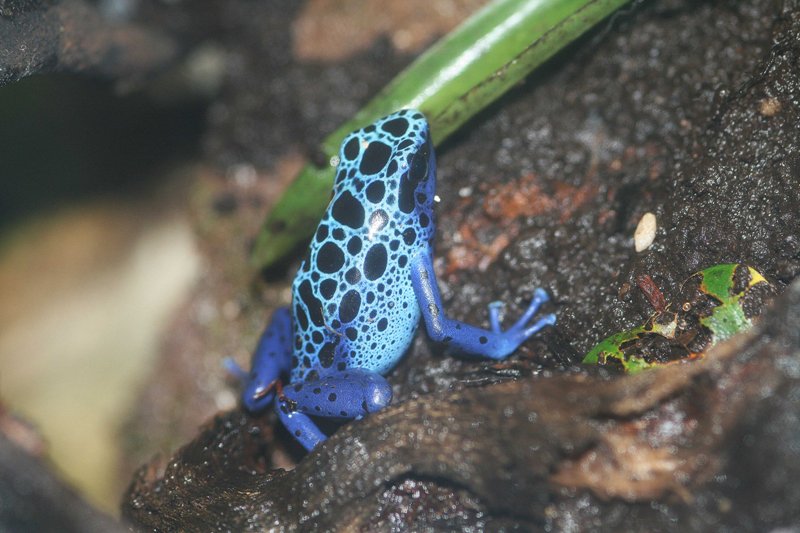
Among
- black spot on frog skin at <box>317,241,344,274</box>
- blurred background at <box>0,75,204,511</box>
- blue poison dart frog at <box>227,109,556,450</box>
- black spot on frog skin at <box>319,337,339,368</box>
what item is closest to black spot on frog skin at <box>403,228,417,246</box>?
blue poison dart frog at <box>227,109,556,450</box>

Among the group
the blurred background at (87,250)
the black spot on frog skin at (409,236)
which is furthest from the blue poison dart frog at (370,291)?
the blurred background at (87,250)

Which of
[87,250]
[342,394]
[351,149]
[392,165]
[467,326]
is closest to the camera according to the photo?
[342,394]

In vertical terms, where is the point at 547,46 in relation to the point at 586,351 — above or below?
above

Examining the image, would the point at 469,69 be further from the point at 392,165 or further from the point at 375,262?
the point at 375,262

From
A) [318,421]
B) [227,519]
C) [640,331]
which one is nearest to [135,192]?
[318,421]

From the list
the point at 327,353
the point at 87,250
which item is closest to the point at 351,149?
the point at 327,353

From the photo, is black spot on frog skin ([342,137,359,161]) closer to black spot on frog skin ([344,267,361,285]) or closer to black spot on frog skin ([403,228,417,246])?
black spot on frog skin ([403,228,417,246])

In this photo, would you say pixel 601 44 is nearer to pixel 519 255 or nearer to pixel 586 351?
pixel 519 255
